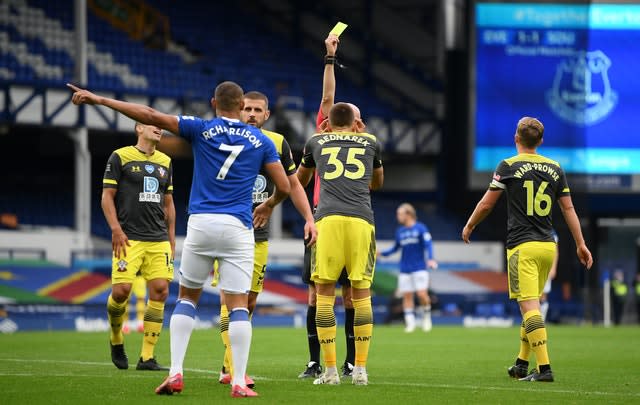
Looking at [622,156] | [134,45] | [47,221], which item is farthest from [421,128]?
[47,221]

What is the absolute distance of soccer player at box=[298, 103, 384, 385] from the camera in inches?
384

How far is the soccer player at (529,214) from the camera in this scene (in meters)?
10.6

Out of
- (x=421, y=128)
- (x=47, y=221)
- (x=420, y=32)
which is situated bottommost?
(x=47, y=221)

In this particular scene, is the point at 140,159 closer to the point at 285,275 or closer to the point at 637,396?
the point at 637,396

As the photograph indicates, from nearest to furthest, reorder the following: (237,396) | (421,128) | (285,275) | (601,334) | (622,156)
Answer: (237,396) < (601,334) < (285,275) < (622,156) < (421,128)

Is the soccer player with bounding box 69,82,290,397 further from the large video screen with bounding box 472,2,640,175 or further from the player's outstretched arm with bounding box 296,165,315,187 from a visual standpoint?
the large video screen with bounding box 472,2,640,175

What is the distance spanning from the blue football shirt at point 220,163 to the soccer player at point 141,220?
317 centimetres

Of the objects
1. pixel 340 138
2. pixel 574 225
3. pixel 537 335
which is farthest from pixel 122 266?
pixel 574 225

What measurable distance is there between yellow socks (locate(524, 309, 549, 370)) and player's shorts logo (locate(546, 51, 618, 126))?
23.2m

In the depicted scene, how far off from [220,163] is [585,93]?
25.5m

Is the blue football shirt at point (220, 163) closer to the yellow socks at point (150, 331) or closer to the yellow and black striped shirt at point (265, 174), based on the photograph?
the yellow and black striped shirt at point (265, 174)

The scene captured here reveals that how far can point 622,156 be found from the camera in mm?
32719

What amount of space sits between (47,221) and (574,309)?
14393 mm

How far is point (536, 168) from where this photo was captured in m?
10.7
